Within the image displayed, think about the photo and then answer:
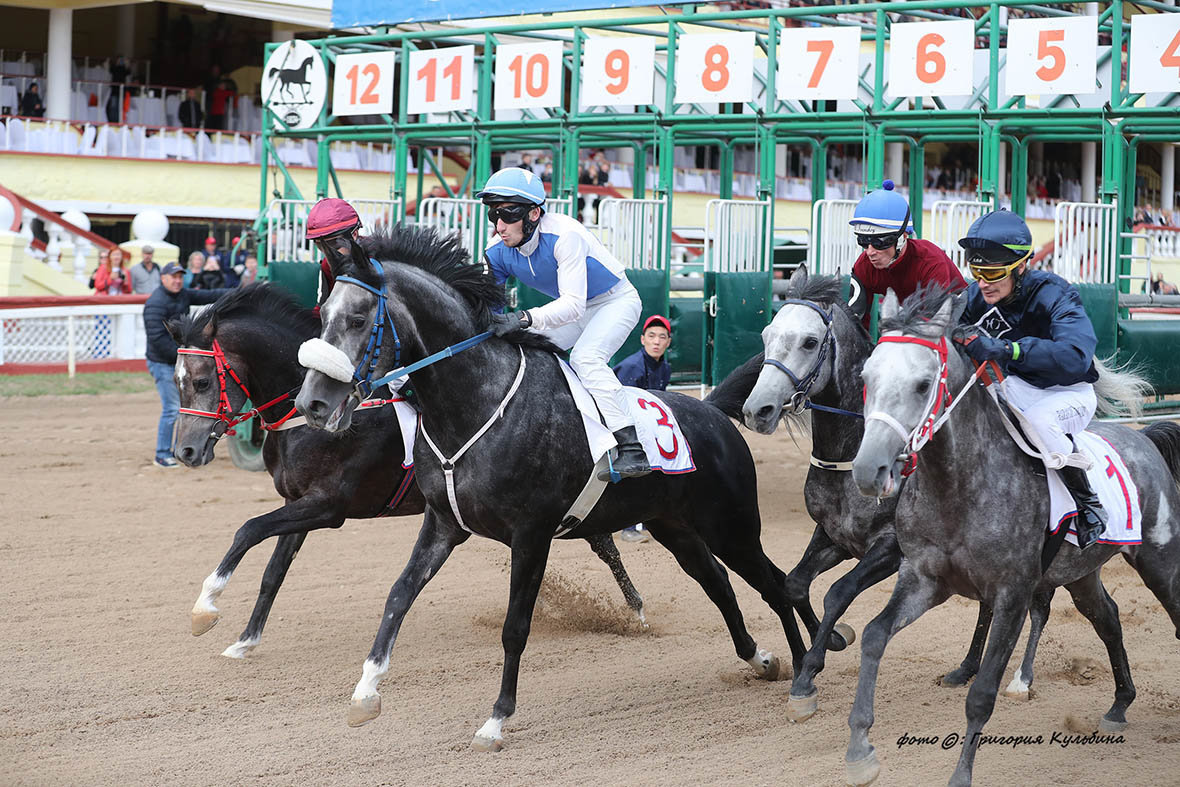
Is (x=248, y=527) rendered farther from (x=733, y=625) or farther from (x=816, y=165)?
(x=816, y=165)

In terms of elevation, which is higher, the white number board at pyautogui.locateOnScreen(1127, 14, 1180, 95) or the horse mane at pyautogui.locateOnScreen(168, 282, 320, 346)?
the white number board at pyautogui.locateOnScreen(1127, 14, 1180, 95)

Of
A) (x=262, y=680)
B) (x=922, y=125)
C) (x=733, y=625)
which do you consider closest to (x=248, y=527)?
(x=262, y=680)

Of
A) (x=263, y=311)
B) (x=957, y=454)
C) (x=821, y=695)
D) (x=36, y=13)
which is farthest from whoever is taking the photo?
(x=36, y=13)

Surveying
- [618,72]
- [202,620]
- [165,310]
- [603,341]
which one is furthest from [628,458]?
[618,72]

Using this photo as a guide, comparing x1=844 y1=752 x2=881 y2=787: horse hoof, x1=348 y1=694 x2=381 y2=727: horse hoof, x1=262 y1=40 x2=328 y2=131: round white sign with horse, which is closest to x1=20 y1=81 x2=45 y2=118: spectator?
x1=262 y1=40 x2=328 y2=131: round white sign with horse

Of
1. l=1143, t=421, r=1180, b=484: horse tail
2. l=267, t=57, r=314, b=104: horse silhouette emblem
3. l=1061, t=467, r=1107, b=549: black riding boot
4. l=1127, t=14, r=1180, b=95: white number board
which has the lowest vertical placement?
l=1061, t=467, r=1107, b=549: black riding boot

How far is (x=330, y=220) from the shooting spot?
5.79 metres

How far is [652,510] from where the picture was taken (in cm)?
546

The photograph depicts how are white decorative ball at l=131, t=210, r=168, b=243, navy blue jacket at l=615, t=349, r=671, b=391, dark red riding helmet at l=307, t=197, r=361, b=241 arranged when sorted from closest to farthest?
dark red riding helmet at l=307, t=197, r=361, b=241, navy blue jacket at l=615, t=349, r=671, b=391, white decorative ball at l=131, t=210, r=168, b=243

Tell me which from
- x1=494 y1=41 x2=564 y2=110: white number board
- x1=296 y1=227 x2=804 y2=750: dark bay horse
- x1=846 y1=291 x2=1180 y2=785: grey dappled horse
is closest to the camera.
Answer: x1=846 y1=291 x2=1180 y2=785: grey dappled horse

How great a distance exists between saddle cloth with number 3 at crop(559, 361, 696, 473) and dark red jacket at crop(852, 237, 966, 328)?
101 centimetres

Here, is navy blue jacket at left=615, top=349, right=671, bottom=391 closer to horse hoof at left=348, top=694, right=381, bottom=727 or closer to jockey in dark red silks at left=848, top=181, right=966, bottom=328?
jockey in dark red silks at left=848, top=181, right=966, bottom=328

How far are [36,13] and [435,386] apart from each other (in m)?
25.3

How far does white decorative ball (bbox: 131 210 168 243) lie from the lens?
65.4 feet
